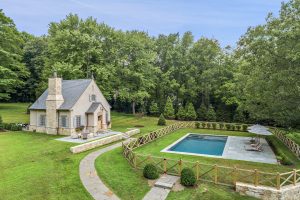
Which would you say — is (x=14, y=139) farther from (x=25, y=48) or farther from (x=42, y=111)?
(x=25, y=48)

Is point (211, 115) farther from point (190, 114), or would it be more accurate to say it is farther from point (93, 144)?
point (93, 144)

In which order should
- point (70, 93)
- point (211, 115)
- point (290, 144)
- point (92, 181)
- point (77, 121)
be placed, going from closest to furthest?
point (92, 181) → point (290, 144) → point (77, 121) → point (70, 93) → point (211, 115)

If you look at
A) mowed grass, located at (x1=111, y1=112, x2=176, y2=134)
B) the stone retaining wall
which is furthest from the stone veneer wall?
mowed grass, located at (x1=111, y1=112, x2=176, y2=134)

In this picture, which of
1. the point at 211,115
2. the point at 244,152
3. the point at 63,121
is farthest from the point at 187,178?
the point at 211,115

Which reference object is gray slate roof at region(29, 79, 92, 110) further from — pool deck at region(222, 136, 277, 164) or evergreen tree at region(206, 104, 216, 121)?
evergreen tree at region(206, 104, 216, 121)

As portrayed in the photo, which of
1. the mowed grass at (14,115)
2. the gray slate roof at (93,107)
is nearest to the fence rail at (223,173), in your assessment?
the gray slate roof at (93,107)

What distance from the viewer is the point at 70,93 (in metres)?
27.7

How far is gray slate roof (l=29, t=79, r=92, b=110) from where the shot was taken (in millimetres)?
26219

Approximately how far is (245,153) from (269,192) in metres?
8.54

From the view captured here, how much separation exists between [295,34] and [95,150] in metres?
18.0

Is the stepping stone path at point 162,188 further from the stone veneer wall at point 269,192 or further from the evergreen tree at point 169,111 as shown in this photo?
the evergreen tree at point 169,111

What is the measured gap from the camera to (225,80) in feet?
138

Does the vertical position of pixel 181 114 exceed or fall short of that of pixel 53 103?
it falls short

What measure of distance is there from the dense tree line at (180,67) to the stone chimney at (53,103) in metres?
5.46
